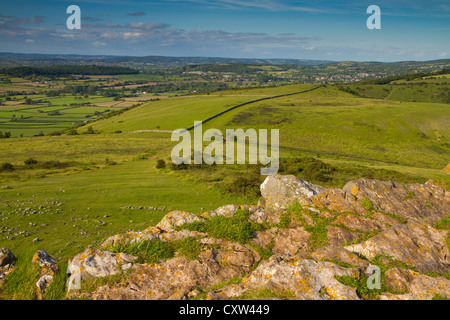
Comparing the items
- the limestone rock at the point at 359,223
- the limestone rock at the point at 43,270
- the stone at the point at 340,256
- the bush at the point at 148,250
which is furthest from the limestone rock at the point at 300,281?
the limestone rock at the point at 43,270

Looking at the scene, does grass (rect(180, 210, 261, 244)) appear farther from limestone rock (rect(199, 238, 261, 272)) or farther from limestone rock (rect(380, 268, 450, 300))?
limestone rock (rect(380, 268, 450, 300))

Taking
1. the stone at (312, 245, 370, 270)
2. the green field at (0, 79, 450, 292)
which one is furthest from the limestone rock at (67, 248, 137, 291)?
the stone at (312, 245, 370, 270)

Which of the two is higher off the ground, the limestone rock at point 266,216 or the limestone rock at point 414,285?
the limestone rock at point 266,216

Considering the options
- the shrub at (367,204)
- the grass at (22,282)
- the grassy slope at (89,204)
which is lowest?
the grassy slope at (89,204)

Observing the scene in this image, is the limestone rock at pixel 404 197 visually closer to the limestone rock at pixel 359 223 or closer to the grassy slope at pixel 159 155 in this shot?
the limestone rock at pixel 359 223

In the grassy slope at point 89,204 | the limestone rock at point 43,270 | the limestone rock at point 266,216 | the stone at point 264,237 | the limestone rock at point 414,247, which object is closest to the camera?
the limestone rock at point 43,270

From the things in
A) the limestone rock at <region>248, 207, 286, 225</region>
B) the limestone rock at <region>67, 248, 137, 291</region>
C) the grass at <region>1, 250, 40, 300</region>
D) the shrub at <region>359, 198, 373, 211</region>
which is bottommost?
the grass at <region>1, 250, 40, 300</region>

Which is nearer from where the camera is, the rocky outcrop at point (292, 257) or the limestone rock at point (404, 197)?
the rocky outcrop at point (292, 257)

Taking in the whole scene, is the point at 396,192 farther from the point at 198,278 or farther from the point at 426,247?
the point at 198,278
